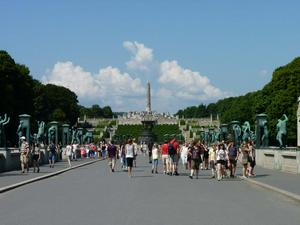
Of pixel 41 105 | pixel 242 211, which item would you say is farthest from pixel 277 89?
pixel 242 211

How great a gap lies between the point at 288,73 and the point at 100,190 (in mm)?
66809

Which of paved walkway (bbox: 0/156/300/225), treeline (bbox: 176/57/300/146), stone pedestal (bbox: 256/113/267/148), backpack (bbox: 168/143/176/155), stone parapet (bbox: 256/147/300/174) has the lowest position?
paved walkway (bbox: 0/156/300/225)

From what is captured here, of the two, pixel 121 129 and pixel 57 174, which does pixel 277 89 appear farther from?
pixel 121 129

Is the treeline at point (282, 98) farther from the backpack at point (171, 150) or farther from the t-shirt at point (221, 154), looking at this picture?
the t-shirt at point (221, 154)

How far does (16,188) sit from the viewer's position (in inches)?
926

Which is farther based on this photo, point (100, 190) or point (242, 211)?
point (100, 190)

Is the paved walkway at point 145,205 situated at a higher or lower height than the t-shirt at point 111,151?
lower

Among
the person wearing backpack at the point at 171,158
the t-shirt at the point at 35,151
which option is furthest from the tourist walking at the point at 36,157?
the person wearing backpack at the point at 171,158

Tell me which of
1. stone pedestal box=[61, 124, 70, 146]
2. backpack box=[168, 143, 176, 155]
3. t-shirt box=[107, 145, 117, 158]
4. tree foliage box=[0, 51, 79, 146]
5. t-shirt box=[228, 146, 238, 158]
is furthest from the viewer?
tree foliage box=[0, 51, 79, 146]

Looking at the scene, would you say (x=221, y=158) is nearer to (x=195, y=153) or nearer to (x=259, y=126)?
(x=195, y=153)

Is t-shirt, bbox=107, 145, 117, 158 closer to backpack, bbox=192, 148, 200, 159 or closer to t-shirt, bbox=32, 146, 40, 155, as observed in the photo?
t-shirt, bbox=32, 146, 40, 155

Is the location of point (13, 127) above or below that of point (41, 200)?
above

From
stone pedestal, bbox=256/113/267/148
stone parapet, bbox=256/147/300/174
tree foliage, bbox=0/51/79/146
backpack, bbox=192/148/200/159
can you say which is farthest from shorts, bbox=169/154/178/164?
tree foliage, bbox=0/51/79/146

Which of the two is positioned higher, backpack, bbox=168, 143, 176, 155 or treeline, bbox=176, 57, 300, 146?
treeline, bbox=176, 57, 300, 146
